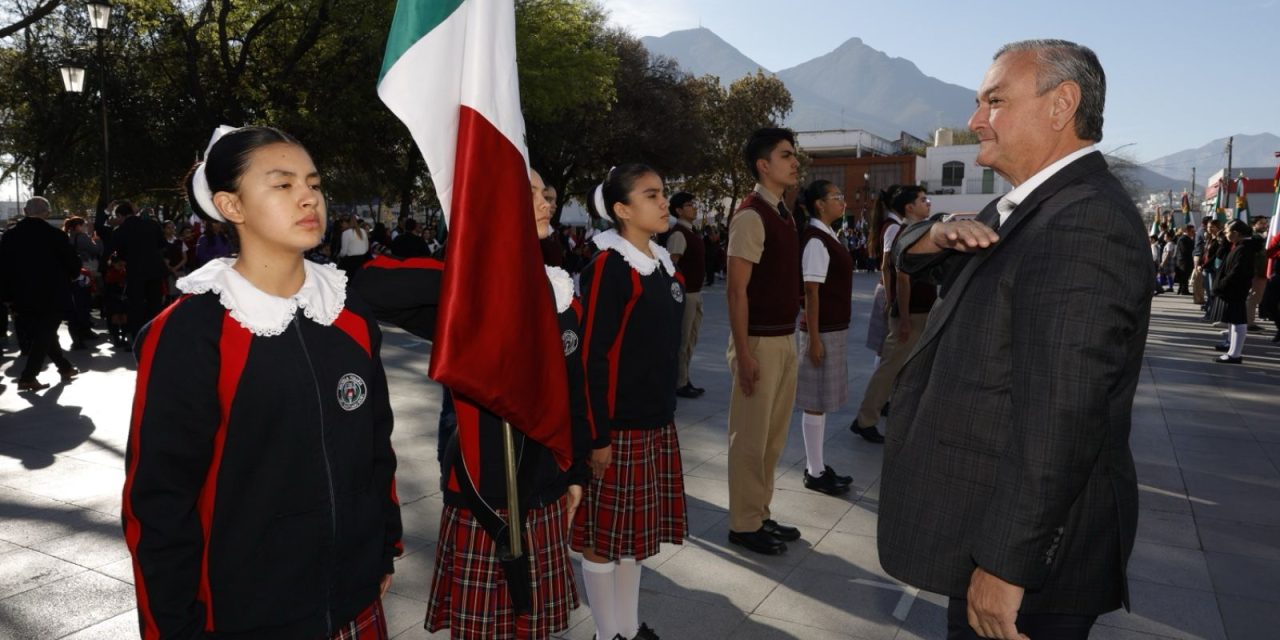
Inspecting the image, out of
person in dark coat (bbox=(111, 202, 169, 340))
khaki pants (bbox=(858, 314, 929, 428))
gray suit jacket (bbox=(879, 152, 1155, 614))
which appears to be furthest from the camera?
person in dark coat (bbox=(111, 202, 169, 340))

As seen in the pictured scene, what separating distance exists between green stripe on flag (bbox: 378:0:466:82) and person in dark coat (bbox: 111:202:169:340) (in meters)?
9.97

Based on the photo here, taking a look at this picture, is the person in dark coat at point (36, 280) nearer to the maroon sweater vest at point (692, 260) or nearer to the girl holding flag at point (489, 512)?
the maroon sweater vest at point (692, 260)

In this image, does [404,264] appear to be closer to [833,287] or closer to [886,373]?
[833,287]

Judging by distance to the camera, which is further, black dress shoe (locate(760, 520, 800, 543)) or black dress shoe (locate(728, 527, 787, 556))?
black dress shoe (locate(760, 520, 800, 543))

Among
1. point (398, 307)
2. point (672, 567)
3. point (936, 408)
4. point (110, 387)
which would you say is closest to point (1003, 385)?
point (936, 408)

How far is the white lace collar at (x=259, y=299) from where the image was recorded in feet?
6.27

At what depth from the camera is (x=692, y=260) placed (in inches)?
366

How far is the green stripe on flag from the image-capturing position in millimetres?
2102

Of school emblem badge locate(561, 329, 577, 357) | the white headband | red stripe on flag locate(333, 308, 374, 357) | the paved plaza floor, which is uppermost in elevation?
the white headband

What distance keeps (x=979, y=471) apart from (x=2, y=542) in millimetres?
4788

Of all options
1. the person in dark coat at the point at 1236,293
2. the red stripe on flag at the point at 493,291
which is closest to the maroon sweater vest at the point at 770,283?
the red stripe on flag at the point at 493,291

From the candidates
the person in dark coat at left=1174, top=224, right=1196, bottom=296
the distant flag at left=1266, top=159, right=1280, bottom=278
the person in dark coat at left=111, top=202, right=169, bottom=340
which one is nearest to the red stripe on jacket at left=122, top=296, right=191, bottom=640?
the person in dark coat at left=111, top=202, right=169, bottom=340

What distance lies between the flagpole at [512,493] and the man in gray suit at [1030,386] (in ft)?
2.99

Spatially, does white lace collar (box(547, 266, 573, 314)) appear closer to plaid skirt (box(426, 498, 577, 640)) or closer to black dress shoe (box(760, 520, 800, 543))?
plaid skirt (box(426, 498, 577, 640))
